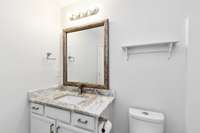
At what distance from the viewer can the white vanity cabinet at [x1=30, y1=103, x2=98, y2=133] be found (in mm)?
1135

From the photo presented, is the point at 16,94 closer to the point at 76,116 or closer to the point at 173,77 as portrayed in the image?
the point at 76,116

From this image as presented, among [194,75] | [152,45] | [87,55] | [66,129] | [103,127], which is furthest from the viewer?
[87,55]

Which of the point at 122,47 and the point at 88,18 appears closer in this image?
the point at 122,47

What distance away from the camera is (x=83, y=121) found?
115 cm

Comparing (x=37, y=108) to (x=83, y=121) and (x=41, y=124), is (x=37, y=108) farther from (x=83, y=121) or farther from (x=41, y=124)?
(x=83, y=121)

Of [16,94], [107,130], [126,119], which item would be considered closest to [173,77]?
[126,119]

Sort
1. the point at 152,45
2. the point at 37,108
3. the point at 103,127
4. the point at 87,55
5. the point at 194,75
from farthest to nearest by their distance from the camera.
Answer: the point at 87,55 → the point at 37,108 → the point at 152,45 → the point at 103,127 → the point at 194,75

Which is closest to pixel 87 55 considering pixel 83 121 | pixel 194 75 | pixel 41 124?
pixel 83 121

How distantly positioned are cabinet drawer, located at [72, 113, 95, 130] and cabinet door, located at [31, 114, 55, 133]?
0.34 m

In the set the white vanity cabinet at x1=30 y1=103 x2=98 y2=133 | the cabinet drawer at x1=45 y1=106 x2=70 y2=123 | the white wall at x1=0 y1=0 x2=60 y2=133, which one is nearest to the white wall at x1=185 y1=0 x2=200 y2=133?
the white vanity cabinet at x1=30 y1=103 x2=98 y2=133

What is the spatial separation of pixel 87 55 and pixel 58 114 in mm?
948

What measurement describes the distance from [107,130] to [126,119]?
51 cm

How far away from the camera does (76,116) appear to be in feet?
3.95

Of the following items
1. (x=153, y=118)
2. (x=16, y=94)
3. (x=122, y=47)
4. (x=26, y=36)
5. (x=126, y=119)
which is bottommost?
(x=126, y=119)
